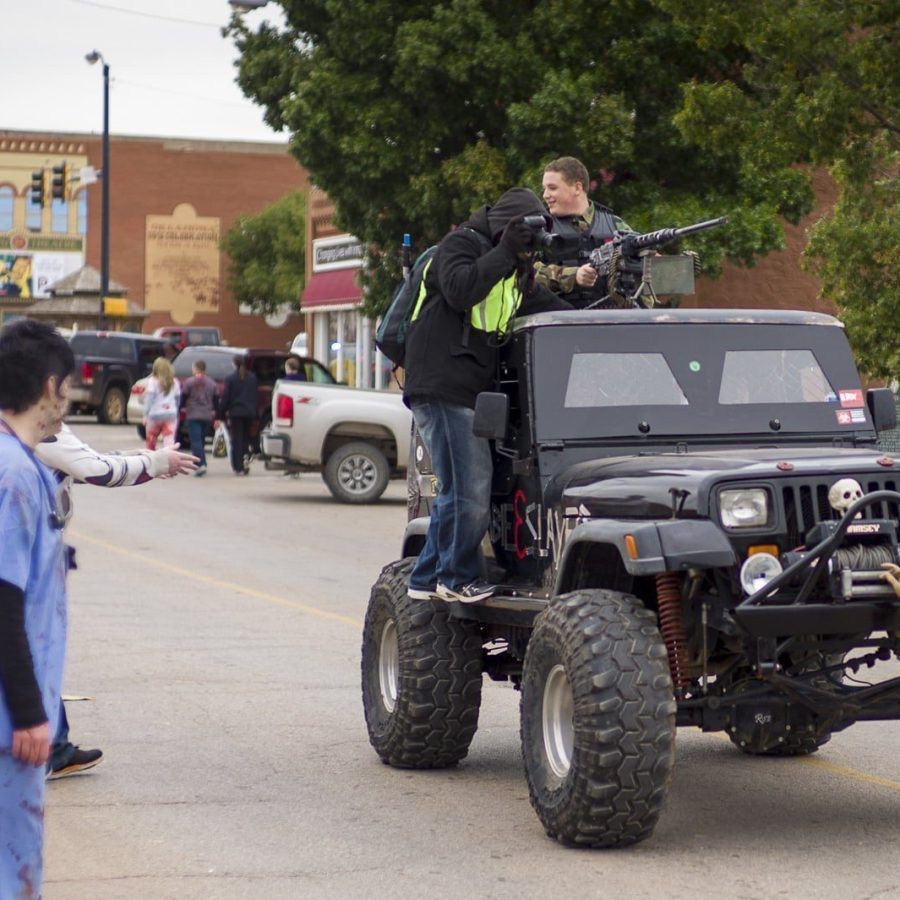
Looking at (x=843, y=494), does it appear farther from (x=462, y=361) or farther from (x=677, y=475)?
(x=462, y=361)

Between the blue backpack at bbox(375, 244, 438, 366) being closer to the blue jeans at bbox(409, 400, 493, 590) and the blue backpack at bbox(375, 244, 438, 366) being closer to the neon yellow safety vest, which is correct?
the neon yellow safety vest

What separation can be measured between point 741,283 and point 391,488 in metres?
8.58

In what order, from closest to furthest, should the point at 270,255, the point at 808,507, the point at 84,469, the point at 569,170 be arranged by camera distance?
the point at 808,507, the point at 84,469, the point at 569,170, the point at 270,255

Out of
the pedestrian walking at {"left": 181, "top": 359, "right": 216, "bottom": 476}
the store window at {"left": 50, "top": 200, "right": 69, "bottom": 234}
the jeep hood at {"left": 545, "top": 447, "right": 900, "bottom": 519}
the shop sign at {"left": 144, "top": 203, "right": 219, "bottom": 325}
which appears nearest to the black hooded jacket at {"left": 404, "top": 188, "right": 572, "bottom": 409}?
the jeep hood at {"left": 545, "top": 447, "right": 900, "bottom": 519}

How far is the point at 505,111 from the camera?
25453 mm

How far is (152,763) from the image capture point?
8.51 metres

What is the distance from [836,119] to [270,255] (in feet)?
188

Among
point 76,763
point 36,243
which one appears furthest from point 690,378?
point 36,243

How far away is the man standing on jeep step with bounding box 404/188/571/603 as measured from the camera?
7.79m

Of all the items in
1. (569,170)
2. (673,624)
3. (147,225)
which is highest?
(147,225)

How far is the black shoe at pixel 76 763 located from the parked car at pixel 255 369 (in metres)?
21.6

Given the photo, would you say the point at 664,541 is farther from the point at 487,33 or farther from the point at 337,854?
the point at 487,33

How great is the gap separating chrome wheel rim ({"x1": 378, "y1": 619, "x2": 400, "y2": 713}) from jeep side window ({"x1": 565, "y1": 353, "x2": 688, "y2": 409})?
1416 millimetres

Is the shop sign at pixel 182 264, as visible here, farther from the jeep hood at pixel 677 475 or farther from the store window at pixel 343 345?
the jeep hood at pixel 677 475
